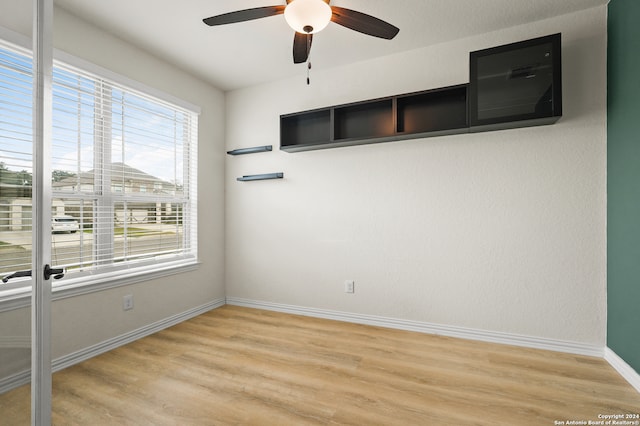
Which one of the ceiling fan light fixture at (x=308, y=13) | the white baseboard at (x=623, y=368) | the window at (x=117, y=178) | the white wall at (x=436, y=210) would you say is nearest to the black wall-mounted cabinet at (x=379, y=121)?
the white wall at (x=436, y=210)

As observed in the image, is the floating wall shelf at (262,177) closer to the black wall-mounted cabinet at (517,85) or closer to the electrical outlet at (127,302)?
the electrical outlet at (127,302)

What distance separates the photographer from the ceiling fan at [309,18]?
1642 millimetres

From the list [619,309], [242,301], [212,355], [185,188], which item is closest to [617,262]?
[619,309]

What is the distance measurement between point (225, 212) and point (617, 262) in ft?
12.4

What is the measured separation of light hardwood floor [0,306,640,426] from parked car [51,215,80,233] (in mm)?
1045

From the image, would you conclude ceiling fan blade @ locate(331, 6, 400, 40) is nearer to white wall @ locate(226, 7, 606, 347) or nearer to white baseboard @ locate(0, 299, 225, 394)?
white wall @ locate(226, 7, 606, 347)

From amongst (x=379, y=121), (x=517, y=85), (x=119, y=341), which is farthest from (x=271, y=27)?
(x=119, y=341)

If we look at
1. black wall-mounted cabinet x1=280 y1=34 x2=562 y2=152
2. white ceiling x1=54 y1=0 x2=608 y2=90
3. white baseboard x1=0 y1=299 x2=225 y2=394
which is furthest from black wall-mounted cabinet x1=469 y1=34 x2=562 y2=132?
white baseboard x1=0 y1=299 x2=225 y2=394

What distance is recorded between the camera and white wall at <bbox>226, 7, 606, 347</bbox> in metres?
2.42

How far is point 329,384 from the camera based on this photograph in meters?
2.05

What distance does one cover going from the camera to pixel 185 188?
135 inches

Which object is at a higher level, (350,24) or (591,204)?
(350,24)

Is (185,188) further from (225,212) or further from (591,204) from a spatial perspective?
(591,204)

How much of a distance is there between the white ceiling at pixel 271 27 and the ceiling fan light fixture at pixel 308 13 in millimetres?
688
